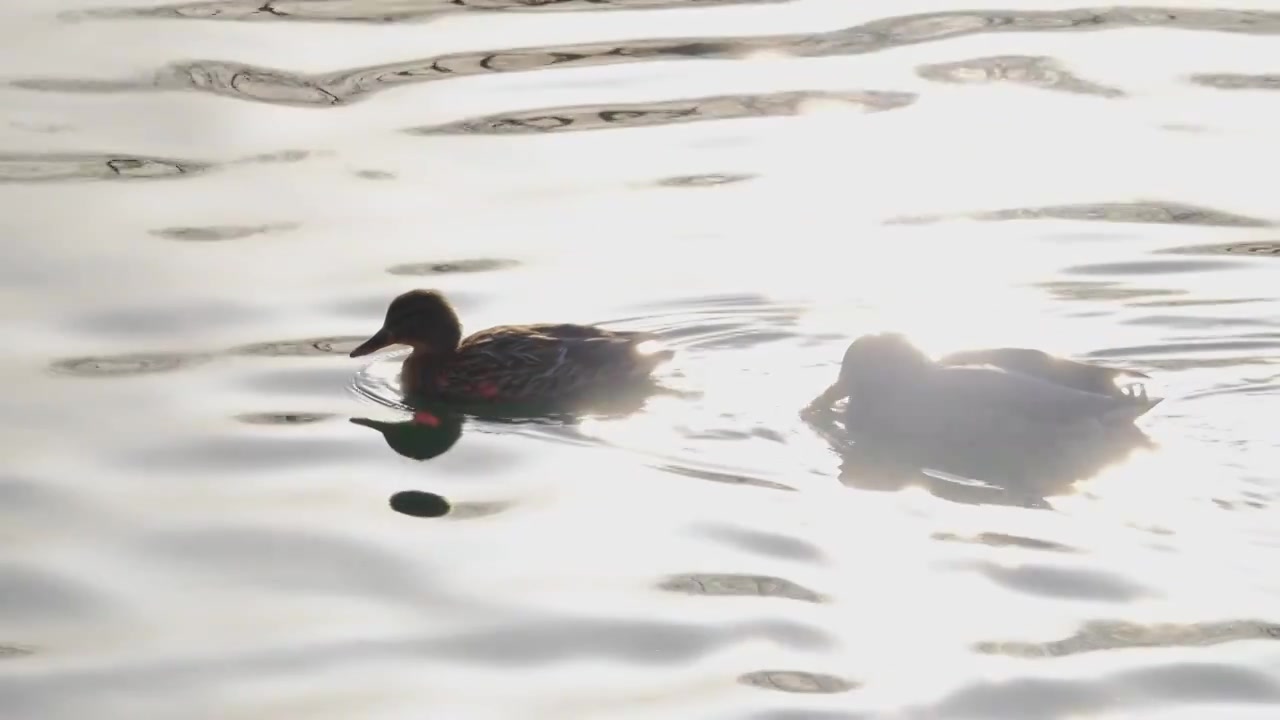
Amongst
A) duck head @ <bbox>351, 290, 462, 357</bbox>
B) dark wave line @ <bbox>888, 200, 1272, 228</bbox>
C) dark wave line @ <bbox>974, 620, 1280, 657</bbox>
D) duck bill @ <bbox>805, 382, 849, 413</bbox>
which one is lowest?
Answer: duck bill @ <bbox>805, 382, 849, 413</bbox>

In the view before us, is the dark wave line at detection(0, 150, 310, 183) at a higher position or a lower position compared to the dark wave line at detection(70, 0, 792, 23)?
lower

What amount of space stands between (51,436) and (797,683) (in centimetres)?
341

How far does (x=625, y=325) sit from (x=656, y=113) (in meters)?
3.35

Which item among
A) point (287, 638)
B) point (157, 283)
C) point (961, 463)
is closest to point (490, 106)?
point (157, 283)

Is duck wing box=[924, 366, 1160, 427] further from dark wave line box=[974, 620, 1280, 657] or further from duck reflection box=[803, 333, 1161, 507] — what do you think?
dark wave line box=[974, 620, 1280, 657]

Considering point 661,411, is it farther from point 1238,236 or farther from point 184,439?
point 1238,236

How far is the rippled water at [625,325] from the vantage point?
628 cm

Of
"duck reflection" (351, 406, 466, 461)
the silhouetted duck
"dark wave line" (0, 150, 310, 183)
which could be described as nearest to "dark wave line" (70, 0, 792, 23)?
"dark wave line" (0, 150, 310, 183)

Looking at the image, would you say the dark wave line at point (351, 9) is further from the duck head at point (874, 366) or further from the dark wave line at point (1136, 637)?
the dark wave line at point (1136, 637)

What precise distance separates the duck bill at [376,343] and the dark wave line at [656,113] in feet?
10.1

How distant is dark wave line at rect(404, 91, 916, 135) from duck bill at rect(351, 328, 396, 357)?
3085mm

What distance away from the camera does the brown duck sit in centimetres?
878

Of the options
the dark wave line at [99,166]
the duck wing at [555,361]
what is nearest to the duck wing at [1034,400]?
the duck wing at [555,361]

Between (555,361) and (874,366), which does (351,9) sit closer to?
(555,361)
